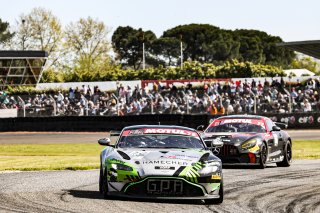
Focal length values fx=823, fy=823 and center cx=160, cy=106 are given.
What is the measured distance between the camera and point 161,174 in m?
10.8

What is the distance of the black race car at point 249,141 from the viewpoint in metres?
18.5

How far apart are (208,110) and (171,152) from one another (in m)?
28.0

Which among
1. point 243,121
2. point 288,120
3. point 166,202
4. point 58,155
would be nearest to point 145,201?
point 166,202

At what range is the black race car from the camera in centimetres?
1850

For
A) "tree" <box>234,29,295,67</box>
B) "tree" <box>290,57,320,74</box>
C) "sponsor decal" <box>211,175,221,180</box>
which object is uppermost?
"tree" <box>234,29,295,67</box>

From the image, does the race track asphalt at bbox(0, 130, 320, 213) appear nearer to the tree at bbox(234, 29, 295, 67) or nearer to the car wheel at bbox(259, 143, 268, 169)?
the car wheel at bbox(259, 143, 268, 169)

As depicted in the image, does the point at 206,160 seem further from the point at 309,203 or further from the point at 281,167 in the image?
the point at 281,167

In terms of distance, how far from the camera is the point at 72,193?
12.1 meters

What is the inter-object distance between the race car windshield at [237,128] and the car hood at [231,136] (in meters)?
0.32

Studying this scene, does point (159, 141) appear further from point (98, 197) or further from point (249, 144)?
point (249, 144)

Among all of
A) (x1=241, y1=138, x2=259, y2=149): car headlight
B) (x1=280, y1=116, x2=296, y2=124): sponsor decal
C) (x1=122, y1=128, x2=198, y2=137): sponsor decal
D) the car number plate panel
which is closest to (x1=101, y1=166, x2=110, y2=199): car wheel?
the car number plate panel

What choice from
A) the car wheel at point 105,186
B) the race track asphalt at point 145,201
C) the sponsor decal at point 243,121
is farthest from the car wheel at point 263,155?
the car wheel at point 105,186

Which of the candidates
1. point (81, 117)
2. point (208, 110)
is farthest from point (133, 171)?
point (81, 117)

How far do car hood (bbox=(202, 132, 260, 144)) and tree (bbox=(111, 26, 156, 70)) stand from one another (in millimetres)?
131511
